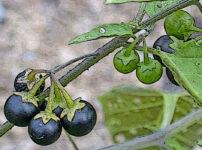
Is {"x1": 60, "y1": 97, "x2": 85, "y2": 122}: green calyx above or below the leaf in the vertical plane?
below

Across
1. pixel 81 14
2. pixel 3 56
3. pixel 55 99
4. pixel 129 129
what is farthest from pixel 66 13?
pixel 55 99

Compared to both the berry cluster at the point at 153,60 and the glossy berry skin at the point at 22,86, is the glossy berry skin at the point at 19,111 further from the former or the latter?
the berry cluster at the point at 153,60

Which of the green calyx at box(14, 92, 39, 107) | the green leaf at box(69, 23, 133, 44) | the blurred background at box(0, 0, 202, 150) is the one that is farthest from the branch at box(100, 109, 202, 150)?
the blurred background at box(0, 0, 202, 150)

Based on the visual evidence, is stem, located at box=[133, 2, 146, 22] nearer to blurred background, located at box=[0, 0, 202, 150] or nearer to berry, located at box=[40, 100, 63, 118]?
berry, located at box=[40, 100, 63, 118]

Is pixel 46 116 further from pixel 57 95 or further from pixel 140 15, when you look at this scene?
pixel 140 15

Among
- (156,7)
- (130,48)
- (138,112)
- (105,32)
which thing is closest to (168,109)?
(138,112)

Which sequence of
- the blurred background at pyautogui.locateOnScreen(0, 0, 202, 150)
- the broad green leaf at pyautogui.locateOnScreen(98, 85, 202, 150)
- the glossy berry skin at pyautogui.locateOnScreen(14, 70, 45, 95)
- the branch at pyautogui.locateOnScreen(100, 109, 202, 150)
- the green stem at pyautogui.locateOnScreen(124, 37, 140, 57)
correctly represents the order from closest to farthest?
the green stem at pyautogui.locateOnScreen(124, 37, 140, 57) → the glossy berry skin at pyautogui.locateOnScreen(14, 70, 45, 95) → the branch at pyautogui.locateOnScreen(100, 109, 202, 150) → the broad green leaf at pyautogui.locateOnScreen(98, 85, 202, 150) → the blurred background at pyautogui.locateOnScreen(0, 0, 202, 150)
